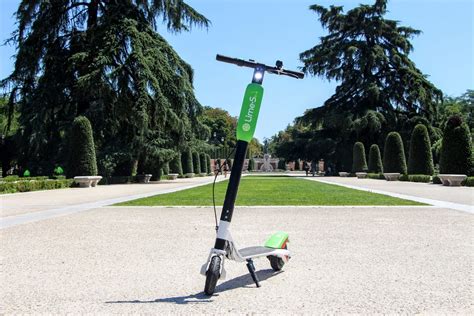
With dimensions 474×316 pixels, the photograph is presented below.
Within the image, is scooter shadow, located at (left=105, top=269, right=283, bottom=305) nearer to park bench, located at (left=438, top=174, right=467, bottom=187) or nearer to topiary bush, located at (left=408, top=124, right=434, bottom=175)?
park bench, located at (left=438, top=174, right=467, bottom=187)

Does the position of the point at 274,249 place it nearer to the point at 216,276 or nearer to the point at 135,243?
the point at 216,276

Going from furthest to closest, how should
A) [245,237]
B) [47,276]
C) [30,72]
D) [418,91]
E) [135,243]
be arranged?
[418,91] < [30,72] < [245,237] < [135,243] < [47,276]

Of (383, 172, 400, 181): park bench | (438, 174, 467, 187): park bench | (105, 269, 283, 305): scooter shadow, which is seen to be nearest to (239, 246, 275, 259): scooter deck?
(105, 269, 283, 305): scooter shadow

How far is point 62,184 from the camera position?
21703 mm

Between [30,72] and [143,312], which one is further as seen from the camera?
[30,72]

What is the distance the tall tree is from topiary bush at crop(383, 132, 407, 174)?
13.5 metres

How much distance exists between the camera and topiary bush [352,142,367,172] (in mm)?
40125

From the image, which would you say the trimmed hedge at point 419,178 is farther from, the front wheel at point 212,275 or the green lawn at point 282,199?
the front wheel at point 212,275

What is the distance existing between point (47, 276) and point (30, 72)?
25.9 meters

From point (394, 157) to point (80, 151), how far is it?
20.3 metres

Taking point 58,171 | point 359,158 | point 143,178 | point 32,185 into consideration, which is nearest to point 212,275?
point 32,185

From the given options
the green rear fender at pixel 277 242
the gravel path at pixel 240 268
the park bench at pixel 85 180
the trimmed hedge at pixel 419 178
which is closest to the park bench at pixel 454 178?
the trimmed hedge at pixel 419 178

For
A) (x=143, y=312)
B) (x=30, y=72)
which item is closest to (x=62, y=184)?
(x=30, y=72)

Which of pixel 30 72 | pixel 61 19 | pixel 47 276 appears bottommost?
pixel 47 276
